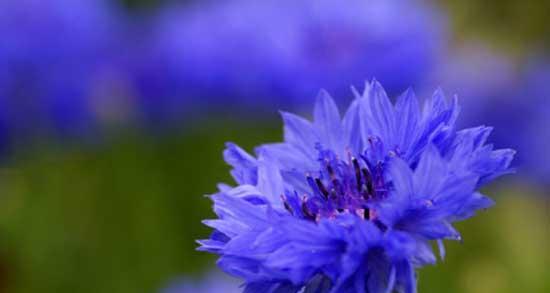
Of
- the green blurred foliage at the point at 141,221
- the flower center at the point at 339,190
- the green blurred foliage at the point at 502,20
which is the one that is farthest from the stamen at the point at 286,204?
the green blurred foliage at the point at 502,20

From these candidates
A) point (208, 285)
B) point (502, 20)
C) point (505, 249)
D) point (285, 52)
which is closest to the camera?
point (208, 285)

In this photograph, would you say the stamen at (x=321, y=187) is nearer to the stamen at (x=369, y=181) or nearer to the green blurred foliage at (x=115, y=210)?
the stamen at (x=369, y=181)

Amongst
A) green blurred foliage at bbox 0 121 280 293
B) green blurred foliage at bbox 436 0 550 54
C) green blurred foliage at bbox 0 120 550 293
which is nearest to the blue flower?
green blurred foliage at bbox 0 120 550 293

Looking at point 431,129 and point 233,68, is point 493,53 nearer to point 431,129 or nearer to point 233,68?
point 233,68

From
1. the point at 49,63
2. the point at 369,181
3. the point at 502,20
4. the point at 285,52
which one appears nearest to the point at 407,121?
the point at 369,181

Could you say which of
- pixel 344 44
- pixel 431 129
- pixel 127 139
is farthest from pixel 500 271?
pixel 431 129

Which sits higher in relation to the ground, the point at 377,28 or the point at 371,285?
the point at 377,28

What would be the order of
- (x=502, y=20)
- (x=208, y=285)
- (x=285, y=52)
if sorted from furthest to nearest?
(x=502, y=20), (x=285, y=52), (x=208, y=285)

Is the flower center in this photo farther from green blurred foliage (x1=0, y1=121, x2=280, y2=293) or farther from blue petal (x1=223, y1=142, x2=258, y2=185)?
green blurred foliage (x1=0, y1=121, x2=280, y2=293)

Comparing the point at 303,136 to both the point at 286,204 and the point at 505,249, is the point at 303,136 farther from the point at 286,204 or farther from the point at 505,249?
the point at 505,249
